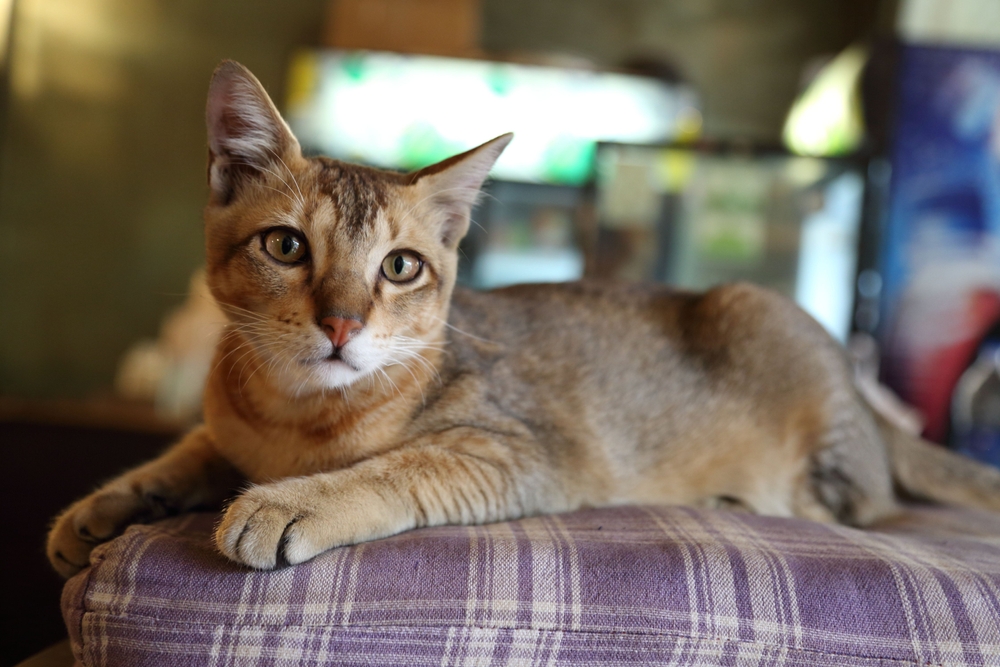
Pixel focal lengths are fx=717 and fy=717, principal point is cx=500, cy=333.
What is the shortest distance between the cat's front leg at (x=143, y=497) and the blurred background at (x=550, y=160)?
0.56 meters

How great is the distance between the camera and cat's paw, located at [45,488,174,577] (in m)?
1.19

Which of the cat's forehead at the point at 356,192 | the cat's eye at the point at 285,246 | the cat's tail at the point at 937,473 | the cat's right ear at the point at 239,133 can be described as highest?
the cat's right ear at the point at 239,133

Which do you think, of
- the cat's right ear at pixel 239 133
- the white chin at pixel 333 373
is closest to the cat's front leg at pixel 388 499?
the white chin at pixel 333 373

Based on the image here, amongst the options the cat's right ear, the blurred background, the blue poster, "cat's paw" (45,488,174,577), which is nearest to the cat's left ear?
the cat's right ear

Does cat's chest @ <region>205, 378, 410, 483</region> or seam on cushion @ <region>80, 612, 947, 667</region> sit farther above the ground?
cat's chest @ <region>205, 378, 410, 483</region>

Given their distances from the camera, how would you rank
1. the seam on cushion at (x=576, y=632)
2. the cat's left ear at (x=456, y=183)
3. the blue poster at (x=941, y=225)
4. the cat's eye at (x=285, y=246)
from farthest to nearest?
the blue poster at (x=941, y=225) → the cat's left ear at (x=456, y=183) → the cat's eye at (x=285, y=246) → the seam on cushion at (x=576, y=632)

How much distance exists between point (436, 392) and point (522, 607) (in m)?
0.54

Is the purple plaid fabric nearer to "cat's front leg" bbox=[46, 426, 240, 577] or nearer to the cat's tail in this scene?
"cat's front leg" bbox=[46, 426, 240, 577]

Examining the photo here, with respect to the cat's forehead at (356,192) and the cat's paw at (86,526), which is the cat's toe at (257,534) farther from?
the cat's forehead at (356,192)

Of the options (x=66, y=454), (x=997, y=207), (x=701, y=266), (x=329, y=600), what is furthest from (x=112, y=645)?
(x=997, y=207)

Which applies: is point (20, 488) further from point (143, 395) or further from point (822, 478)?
point (143, 395)

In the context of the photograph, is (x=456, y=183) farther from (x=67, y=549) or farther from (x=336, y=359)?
(x=67, y=549)

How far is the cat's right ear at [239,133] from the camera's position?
49.7 inches

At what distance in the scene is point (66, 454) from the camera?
2.18 meters
